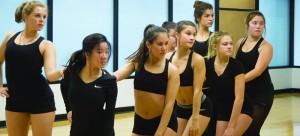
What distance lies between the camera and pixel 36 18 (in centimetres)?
343

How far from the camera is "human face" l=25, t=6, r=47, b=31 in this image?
11.3 ft

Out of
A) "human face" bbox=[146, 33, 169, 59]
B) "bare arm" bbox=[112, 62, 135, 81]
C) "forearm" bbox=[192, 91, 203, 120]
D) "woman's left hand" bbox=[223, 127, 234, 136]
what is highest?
"human face" bbox=[146, 33, 169, 59]

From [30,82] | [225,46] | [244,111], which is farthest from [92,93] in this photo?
[244,111]

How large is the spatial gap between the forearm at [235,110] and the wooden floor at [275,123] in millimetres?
2675

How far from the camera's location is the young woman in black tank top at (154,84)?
3.27 metres

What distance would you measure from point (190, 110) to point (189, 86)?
240 millimetres

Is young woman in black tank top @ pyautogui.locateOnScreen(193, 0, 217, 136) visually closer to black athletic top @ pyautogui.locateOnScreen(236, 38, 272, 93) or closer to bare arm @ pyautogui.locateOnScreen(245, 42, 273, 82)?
black athletic top @ pyautogui.locateOnScreen(236, 38, 272, 93)

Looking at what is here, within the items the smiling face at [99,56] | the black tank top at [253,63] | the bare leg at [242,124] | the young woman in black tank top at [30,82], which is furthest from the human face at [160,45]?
the black tank top at [253,63]

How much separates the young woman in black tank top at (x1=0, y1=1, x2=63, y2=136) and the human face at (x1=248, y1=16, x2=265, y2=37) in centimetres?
198

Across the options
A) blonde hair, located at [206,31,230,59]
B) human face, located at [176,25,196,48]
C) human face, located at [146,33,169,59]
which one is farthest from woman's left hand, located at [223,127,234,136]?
human face, located at [146,33,169,59]

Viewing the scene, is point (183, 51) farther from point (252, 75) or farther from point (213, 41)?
point (252, 75)

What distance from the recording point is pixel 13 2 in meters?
6.86

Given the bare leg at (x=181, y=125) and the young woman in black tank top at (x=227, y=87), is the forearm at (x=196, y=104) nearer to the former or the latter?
the bare leg at (x=181, y=125)

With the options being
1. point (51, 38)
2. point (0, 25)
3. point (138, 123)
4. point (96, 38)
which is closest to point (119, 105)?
point (51, 38)
